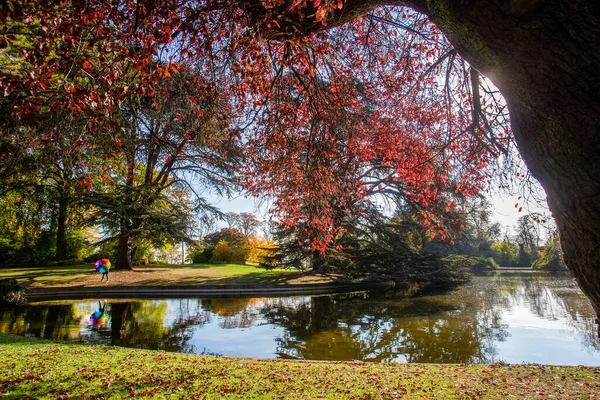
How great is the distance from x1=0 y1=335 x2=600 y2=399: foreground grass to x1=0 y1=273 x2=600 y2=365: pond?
Result: 1786 millimetres

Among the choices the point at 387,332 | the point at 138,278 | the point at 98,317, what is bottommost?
the point at 387,332

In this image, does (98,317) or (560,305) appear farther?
(560,305)

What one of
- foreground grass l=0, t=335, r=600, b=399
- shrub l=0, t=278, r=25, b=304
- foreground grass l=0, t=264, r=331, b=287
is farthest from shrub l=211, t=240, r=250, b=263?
foreground grass l=0, t=335, r=600, b=399

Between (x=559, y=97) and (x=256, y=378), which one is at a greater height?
(x=559, y=97)

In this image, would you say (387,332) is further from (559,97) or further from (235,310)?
(559,97)

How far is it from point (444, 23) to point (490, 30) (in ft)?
1.48

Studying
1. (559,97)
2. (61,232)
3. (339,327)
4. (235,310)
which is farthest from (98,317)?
(61,232)

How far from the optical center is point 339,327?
9.64m

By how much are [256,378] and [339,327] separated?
5.39m

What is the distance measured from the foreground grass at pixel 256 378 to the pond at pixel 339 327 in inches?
70.3

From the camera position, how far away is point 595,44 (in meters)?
1.90

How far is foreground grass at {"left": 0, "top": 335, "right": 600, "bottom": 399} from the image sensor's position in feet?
13.2

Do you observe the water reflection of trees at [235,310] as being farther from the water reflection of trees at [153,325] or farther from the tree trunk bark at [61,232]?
the tree trunk bark at [61,232]

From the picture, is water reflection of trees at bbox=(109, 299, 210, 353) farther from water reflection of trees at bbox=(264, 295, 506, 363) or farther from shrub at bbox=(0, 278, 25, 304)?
shrub at bbox=(0, 278, 25, 304)
